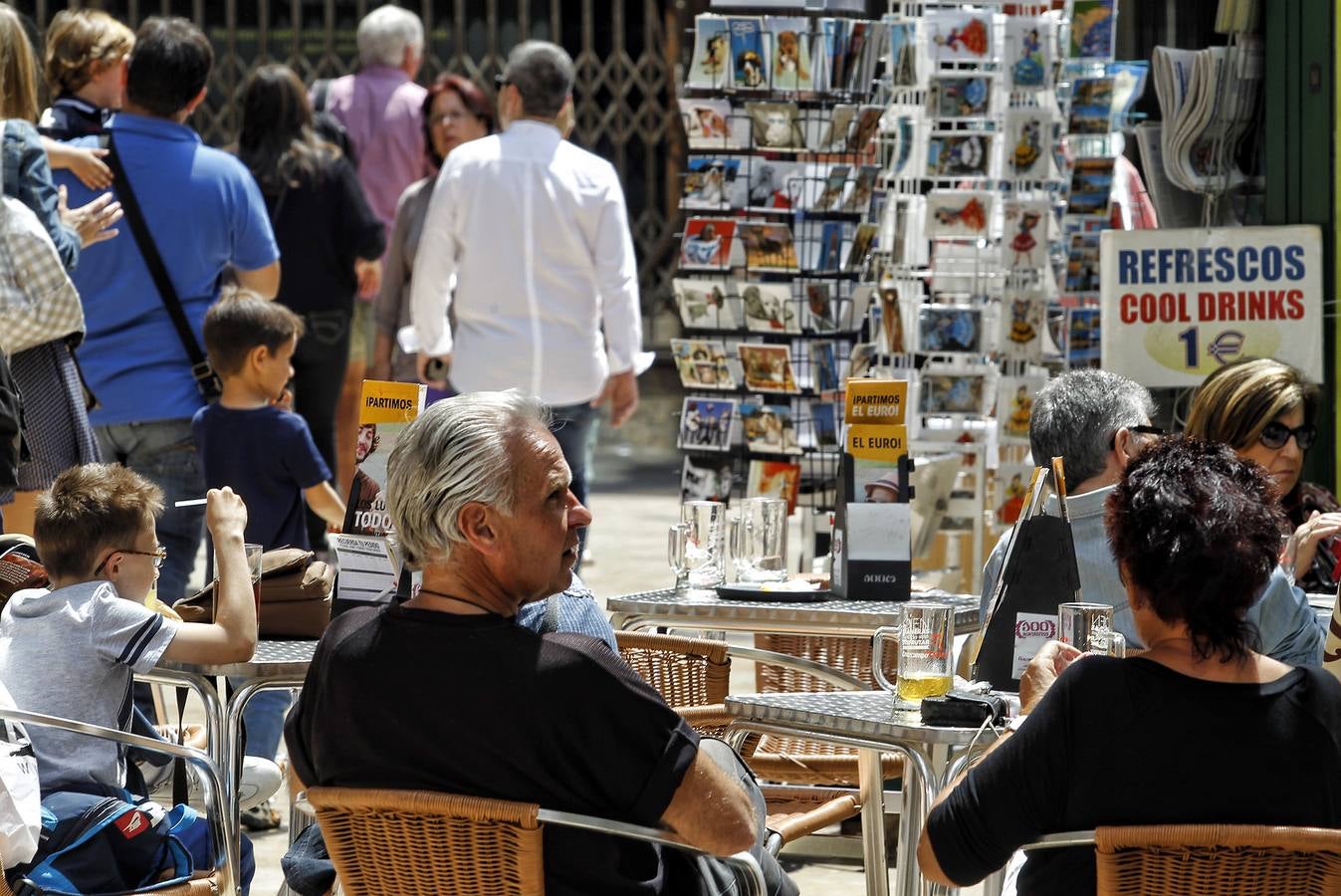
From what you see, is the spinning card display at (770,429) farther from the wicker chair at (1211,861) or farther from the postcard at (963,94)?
the wicker chair at (1211,861)

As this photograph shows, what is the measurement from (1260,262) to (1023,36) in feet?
4.31

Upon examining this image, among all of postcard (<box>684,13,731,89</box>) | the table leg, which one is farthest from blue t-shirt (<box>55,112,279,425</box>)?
the table leg

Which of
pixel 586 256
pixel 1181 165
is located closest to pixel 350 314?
pixel 586 256

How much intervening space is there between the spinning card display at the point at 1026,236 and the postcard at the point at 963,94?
30cm

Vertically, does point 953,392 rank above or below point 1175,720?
below

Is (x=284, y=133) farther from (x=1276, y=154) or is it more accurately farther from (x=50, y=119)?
(x=1276, y=154)

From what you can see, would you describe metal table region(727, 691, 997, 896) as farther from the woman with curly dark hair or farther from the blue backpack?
the blue backpack

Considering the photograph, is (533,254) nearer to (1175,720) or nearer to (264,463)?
(264,463)

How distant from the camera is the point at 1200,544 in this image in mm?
2295

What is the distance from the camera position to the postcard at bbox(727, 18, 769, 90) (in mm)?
5852

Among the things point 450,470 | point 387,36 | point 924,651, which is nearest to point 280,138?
point 387,36

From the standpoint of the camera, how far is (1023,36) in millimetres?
5988

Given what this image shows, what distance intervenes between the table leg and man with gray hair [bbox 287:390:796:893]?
1.04 m

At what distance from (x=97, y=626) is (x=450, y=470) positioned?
3.04ft
